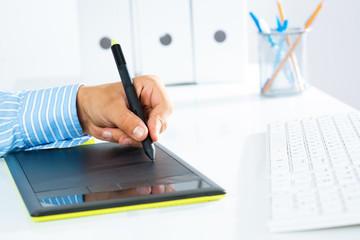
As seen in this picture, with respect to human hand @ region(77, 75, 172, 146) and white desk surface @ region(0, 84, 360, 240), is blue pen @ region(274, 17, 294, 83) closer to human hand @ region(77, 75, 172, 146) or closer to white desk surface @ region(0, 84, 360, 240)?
white desk surface @ region(0, 84, 360, 240)

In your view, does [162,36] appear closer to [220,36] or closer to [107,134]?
[220,36]

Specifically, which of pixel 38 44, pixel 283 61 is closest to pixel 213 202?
pixel 283 61

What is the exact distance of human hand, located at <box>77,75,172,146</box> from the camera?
763 millimetres

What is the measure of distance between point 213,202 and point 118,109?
0.26 meters

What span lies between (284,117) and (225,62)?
1.12 feet

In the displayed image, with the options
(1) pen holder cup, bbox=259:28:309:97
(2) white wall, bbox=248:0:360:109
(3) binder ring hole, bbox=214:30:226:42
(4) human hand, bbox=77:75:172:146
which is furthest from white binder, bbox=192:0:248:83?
(2) white wall, bbox=248:0:360:109

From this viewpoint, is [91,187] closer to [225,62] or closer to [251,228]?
[251,228]

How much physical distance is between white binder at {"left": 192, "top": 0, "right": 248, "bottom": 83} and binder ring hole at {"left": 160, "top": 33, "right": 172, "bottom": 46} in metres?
0.06

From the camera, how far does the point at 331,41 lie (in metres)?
2.07

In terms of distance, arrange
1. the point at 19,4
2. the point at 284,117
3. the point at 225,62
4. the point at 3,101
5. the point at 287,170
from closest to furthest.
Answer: the point at 287,170, the point at 3,101, the point at 284,117, the point at 19,4, the point at 225,62

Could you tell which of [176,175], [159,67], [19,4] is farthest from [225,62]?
[176,175]

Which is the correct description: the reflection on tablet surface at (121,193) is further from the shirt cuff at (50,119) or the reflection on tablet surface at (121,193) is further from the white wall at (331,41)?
the white wall at (331,41)

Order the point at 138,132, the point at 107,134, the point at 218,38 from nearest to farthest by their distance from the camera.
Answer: the point at 138,132 → the point at 107,134 → the point at 218,38

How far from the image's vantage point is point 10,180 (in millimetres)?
679
